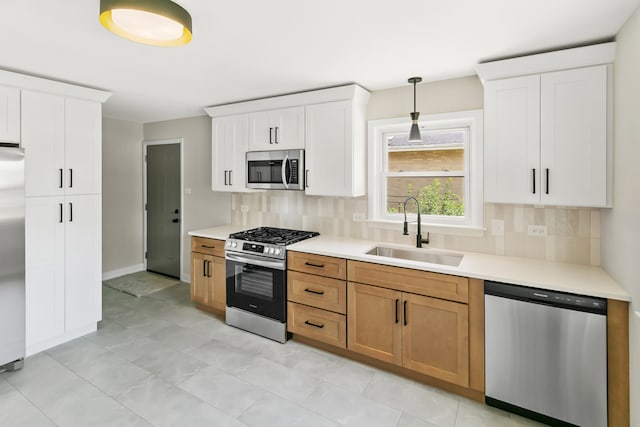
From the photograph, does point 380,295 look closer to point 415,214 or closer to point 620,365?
point 415,214

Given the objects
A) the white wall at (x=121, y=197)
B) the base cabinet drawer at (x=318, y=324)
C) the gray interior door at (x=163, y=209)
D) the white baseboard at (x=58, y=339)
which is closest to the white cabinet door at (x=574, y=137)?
the base cabinet drawer at (x=318, y=324)

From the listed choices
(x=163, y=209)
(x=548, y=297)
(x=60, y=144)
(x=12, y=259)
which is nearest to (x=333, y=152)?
(x=548, y=297)

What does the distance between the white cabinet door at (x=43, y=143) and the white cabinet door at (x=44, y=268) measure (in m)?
0.13

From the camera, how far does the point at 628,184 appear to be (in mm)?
1889

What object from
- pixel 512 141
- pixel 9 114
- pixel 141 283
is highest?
pixel 9 114

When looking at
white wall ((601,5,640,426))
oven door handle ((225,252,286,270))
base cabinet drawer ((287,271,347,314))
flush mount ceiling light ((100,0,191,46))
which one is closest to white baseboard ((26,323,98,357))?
oven door handle ((225,252,286,270))

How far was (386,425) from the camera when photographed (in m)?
2.10

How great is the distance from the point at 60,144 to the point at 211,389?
2.51m

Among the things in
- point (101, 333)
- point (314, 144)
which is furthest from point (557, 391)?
point (101, 333)

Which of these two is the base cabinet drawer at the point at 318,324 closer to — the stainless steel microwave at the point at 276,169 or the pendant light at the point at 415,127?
the stainless steel microwave at the point at 276,169

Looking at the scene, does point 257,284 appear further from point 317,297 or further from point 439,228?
point 439,228

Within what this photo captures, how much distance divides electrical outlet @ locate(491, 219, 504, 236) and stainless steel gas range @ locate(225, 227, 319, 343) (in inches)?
66.2

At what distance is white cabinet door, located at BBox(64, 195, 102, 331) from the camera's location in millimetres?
3150

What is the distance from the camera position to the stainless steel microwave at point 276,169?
11.2 ft
